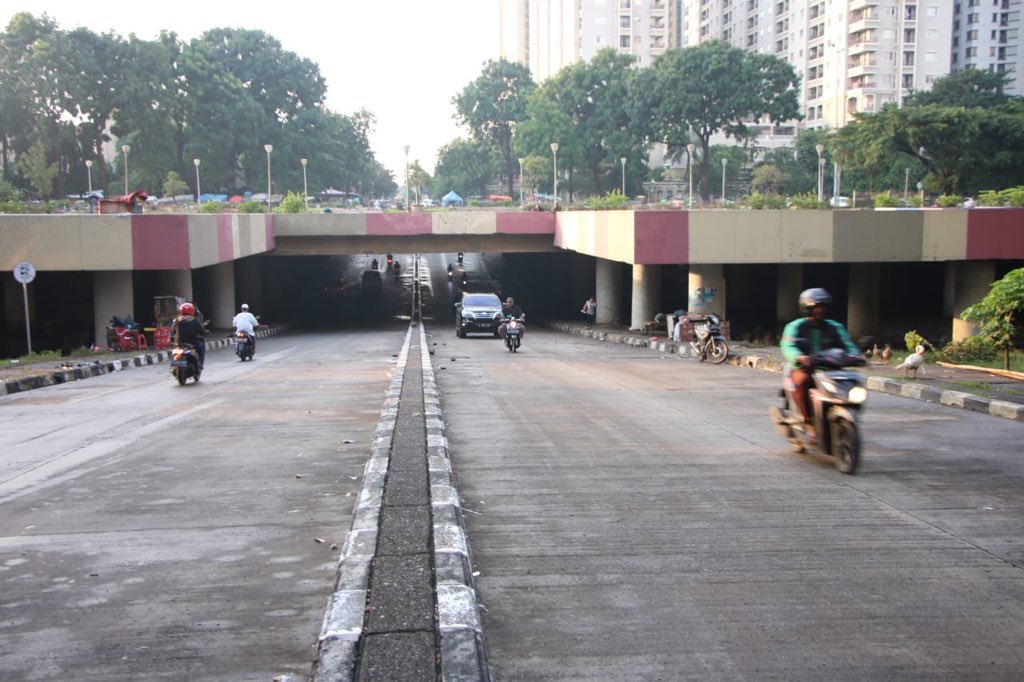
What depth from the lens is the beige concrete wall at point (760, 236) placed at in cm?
3191

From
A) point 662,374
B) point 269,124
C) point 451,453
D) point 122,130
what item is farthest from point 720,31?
point 451,453

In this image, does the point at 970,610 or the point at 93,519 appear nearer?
the point at 970,610

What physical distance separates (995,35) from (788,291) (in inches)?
2800

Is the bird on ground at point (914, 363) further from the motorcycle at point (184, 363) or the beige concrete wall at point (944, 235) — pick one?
the beige concrete wall at point (944, 235)

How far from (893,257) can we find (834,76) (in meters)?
68.0

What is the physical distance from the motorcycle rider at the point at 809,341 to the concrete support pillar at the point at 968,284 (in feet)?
85.4

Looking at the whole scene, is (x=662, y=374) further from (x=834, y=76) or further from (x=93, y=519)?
(x=834, y=76)

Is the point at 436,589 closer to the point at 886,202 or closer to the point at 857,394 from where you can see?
the point at 857,394

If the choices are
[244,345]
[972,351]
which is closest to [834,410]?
[972,351]

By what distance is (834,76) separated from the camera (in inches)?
3693

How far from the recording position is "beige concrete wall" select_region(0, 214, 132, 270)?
27.3 m

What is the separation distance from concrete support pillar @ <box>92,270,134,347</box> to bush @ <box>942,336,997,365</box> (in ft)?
75.8

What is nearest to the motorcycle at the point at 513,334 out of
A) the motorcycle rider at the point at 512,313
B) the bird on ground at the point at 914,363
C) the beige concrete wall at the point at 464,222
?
the motorcycle rider at the point at 512,313

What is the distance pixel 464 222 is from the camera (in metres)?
47.7
